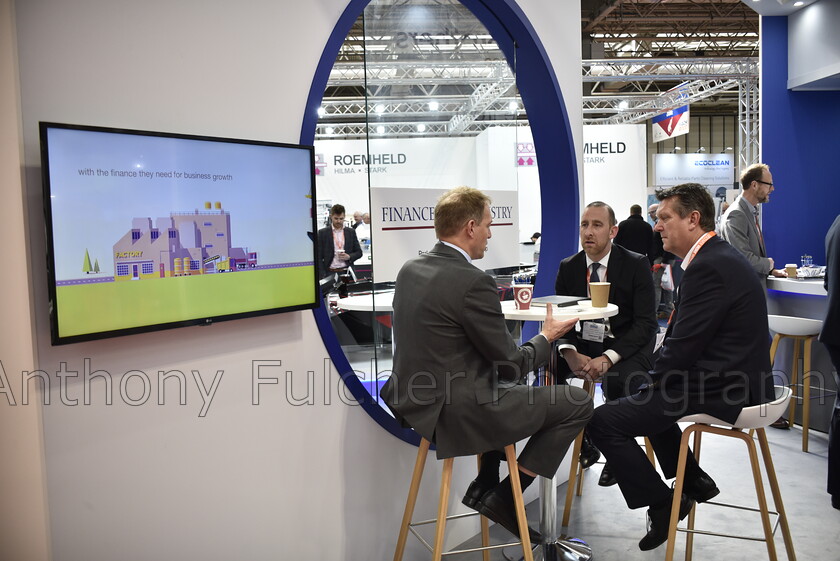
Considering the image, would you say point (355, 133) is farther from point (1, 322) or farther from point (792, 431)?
point (1, 322)

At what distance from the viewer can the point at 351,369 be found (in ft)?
8.61

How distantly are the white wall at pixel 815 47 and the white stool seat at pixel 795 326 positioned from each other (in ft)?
7.65

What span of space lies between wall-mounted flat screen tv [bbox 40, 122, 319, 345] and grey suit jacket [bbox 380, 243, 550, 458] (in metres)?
0.45

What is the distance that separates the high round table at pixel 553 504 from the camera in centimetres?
234

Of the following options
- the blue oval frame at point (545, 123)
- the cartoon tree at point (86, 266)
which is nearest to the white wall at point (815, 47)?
the blue oval frame at point (545, 123)

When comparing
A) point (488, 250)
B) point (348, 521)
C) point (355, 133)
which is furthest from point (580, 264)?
point (355, 133)

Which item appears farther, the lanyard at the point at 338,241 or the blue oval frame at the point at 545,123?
the lanyard at the point at 338,241

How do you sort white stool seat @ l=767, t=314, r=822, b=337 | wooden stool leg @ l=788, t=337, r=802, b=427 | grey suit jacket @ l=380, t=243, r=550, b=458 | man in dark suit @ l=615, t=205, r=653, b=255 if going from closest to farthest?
grey suit jacket @ l=380, t=243, r=550, b=458 < white stool seat @ l=767, t=314, r=822, b=337 < wooden stool leg @ l=788, t=337, r=802, b=427 < man in dark suit @ l=615, t=205, r=653, b=255

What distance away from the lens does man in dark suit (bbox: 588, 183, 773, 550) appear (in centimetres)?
235

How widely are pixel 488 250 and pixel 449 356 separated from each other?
142 centimetres

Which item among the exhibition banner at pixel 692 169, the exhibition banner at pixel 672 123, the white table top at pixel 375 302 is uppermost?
the exhibition banner at pixel 672 123

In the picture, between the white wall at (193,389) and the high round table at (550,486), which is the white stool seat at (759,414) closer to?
the high round table at (550,486)

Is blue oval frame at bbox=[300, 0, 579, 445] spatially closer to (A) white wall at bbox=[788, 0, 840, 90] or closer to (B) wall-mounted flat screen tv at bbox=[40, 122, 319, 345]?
(B) wall-mounted flat screen tv at bbox=[40, 122, 319, 345]

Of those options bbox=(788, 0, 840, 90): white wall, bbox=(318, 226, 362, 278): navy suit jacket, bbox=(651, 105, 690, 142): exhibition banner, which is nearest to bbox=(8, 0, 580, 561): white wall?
bbox=(318, 226, 362, 278): navy suit jacket
